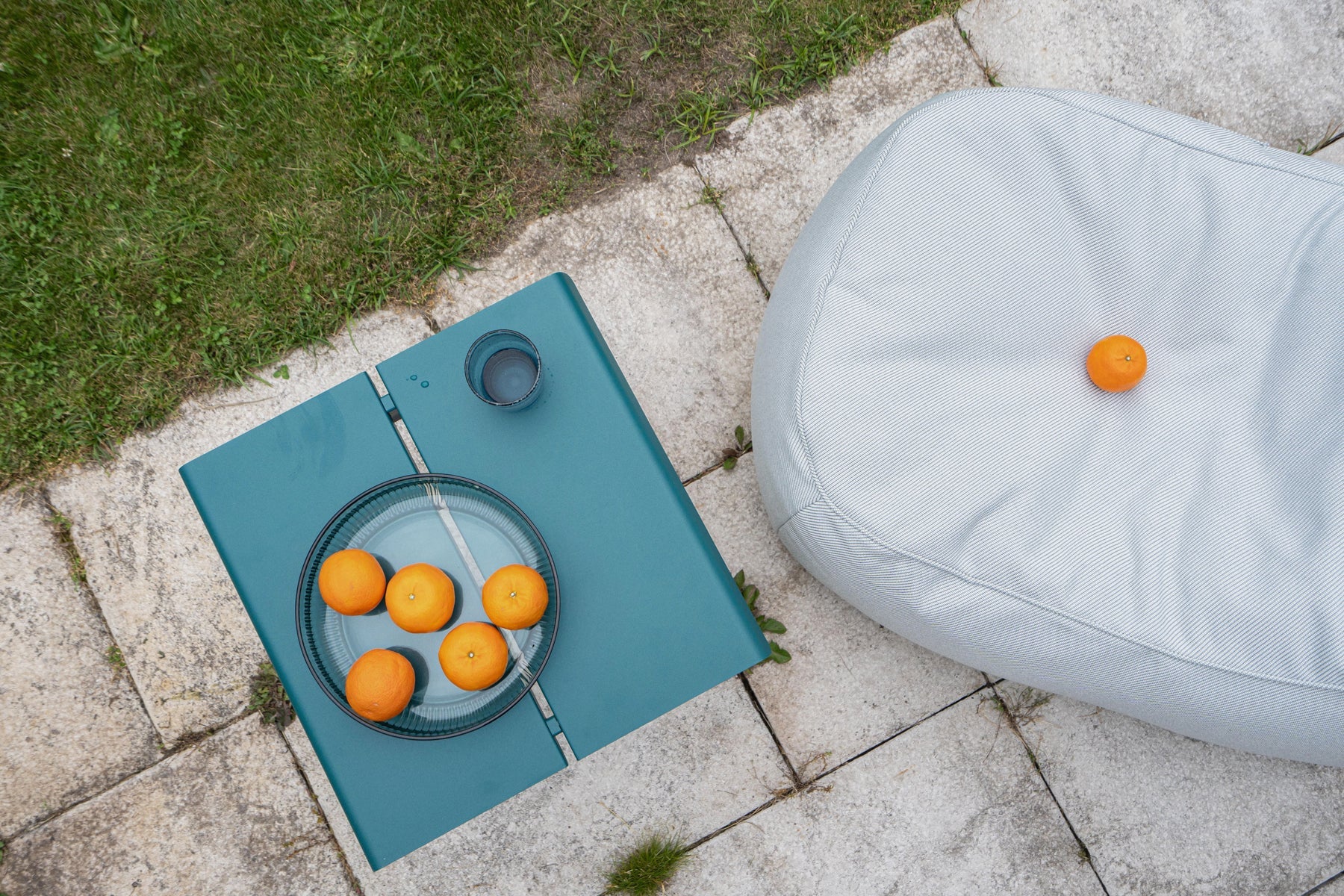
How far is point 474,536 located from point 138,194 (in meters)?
1.49

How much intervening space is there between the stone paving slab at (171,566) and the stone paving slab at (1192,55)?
2.03m

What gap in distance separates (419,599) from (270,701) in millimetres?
1007

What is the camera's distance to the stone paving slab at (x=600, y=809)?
1.81m

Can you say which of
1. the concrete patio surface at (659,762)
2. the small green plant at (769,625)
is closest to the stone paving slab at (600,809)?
the concrete patio surface at (659,762)

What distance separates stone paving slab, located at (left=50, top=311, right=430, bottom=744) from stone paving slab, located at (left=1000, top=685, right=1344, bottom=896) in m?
2.05

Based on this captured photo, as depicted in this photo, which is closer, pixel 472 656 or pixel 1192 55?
pixel 472 656

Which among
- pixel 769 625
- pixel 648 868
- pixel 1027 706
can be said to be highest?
pixel 769 625

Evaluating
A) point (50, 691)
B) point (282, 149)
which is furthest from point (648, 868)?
point (282, 149)

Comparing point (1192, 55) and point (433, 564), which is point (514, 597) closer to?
point (433, 564)

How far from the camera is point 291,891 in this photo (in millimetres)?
1820

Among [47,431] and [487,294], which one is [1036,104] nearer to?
[487,294]

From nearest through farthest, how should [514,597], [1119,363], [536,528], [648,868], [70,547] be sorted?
[514,597], [536,528], [1119,363], [648,868], [70,547]

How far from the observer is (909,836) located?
182 centimetres

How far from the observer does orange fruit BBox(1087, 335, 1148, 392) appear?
4.52ft
